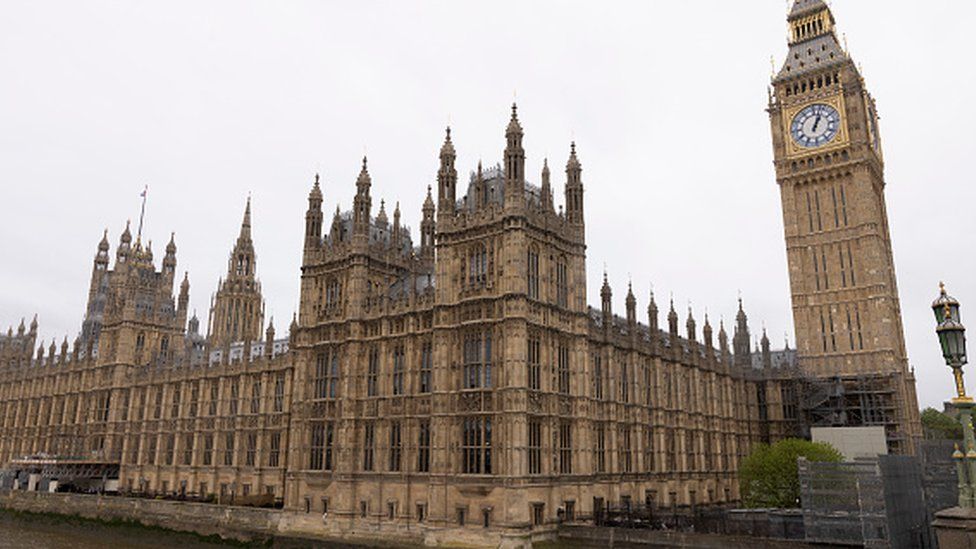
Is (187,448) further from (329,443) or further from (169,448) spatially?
(329,443)

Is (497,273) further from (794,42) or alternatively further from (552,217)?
(794,42)

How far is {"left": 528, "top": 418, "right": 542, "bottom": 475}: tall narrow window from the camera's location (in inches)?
1761

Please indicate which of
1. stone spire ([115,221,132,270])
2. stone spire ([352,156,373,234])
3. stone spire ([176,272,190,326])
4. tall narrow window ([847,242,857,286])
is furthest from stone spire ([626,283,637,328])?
stone spire ([115,221,132,270])

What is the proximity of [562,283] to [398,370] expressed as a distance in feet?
44.2

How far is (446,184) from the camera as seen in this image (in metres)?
51.2

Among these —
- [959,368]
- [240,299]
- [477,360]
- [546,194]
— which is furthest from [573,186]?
[240,299]

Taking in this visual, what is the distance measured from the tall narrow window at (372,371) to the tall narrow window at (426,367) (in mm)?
4370

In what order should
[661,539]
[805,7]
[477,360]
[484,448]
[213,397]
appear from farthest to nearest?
[805,7] < [213,397] < [477,360] < [484,448] < [661,539]

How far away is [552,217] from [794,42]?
59.1m

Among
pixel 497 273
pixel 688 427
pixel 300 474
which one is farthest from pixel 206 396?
pixel 688 427

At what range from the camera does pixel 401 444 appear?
1937 inches

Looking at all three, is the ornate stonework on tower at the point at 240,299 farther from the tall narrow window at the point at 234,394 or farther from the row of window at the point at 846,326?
the row of window at the point at 846,326

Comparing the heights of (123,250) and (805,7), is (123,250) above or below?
below

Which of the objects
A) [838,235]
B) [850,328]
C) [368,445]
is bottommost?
[368,445]
